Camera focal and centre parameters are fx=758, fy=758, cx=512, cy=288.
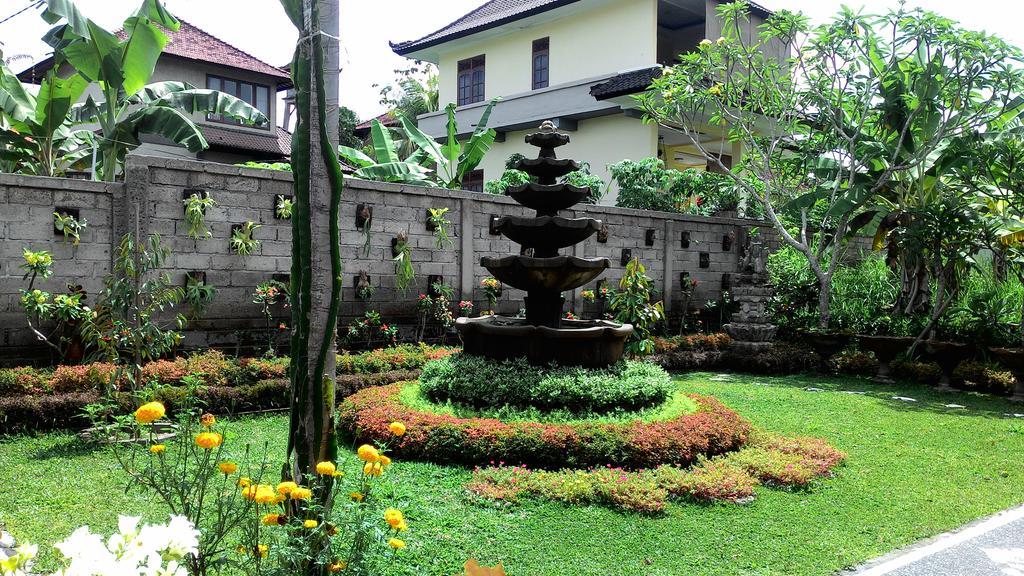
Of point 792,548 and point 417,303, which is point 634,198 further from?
point 792,548

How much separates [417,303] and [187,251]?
3.75 meters

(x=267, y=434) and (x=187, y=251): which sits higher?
(x=187, y=251)

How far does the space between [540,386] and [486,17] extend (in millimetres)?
20004

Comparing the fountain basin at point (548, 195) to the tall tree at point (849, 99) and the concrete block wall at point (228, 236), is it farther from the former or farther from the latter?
the tall tree at point (849, 99)

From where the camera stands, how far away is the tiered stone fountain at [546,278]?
8539mm

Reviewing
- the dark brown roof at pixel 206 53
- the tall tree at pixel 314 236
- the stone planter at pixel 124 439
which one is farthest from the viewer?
the dark brown roof at pixel 206 53

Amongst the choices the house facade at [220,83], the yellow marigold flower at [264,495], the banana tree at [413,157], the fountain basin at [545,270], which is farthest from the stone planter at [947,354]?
the house facade at [220,83]

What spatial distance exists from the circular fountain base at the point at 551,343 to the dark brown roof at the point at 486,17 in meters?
15.6

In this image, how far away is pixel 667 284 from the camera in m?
16.7

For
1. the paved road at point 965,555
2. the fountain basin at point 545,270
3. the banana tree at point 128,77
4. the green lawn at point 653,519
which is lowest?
the paved road at point 965,555

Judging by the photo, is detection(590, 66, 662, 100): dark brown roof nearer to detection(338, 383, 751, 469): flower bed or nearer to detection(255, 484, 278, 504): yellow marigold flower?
detection(338, 383, 751, 469): flower bed

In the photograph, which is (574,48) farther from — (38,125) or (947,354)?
(38,125)

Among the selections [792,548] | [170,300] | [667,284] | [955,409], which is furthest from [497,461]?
[667,284]

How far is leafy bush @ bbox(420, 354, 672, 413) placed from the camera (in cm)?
793
